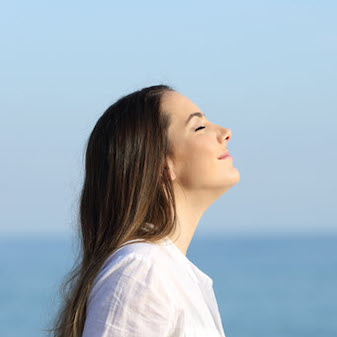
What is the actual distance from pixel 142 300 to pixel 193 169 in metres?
0.50

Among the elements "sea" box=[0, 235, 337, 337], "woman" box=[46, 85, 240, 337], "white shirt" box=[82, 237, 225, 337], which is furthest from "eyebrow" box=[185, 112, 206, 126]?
"sea" box=[0, 235, 337, 337]

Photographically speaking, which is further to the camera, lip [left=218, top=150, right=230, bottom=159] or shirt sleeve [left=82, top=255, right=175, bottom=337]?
lip [left=218, top=150, right=230, bottom=159]

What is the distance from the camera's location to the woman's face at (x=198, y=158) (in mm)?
2209

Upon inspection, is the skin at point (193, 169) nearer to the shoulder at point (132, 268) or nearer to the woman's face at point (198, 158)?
the woman's face at point (198, 158)

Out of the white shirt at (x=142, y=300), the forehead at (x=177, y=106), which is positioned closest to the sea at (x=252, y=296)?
the forehead at (x=177, y=106)

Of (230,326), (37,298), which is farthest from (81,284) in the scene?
(37,298)

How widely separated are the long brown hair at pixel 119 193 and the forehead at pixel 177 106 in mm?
28

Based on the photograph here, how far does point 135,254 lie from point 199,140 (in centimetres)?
47

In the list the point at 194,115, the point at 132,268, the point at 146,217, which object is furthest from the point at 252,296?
the point at 132,268

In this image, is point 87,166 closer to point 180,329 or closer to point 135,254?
point 135,254

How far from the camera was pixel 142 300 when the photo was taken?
186 cm

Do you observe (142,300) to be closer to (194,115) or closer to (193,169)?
(193,169)

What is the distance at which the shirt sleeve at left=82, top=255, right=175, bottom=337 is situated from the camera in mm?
1847

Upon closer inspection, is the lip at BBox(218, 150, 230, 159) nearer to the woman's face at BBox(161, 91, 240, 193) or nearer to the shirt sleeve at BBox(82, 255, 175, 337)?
the woman's face at BBox(161, 91, 240, 193)
